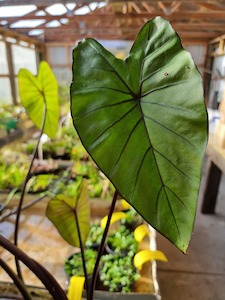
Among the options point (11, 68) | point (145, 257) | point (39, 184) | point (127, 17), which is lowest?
point (39, 184)

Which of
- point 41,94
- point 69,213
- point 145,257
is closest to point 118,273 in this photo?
point 145,257

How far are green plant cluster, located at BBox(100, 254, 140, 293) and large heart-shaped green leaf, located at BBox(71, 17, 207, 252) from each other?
2.35ft

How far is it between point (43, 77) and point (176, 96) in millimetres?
627

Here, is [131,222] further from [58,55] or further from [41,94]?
[58,55]

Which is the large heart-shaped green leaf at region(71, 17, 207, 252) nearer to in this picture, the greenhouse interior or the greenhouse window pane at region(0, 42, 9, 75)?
the greenhouse interior

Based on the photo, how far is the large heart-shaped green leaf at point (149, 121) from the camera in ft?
1.07

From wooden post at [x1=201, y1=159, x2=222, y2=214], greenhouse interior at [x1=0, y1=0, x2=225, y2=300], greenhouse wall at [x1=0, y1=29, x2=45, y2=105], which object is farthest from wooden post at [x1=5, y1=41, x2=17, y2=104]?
wooden post at [x1=201, y1=159, x2=222, y2=214]

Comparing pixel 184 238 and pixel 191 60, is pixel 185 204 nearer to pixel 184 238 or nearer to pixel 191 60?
pixel 184 238

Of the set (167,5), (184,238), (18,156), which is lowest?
(18,156)

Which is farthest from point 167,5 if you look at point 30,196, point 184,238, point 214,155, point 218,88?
point 184,238

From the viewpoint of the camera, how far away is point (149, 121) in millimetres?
365

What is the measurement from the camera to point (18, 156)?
235 cm

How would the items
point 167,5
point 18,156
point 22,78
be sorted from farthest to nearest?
point 167,5, point 18,156, point 22,78

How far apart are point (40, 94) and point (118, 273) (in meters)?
0.75
